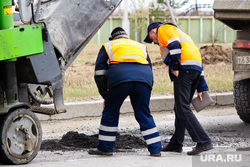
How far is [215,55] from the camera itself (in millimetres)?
14562

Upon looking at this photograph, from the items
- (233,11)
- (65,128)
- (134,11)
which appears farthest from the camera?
(134,11)

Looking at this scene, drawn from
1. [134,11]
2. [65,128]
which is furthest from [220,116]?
[134,11]

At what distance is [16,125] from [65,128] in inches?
99.7

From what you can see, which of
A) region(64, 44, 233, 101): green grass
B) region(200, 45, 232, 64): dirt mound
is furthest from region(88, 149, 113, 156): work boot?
region(200, 45, 232, 64): dirt mound

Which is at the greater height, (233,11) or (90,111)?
(233,11)

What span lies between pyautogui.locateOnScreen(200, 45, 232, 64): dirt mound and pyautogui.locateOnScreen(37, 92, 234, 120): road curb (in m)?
4.81

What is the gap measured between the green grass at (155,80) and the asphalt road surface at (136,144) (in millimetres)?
960

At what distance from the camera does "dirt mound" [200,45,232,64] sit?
14212 millimetres

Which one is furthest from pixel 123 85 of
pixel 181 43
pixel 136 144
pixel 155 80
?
pixel 155 80

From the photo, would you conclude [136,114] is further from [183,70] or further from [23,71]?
[23,71]

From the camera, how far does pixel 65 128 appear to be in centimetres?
776

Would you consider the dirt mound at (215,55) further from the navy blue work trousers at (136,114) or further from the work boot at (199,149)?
the navy blue work trousers at (136,114)

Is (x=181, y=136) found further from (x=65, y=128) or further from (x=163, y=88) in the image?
(x=163, y=88)

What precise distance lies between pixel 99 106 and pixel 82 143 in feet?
7.39
